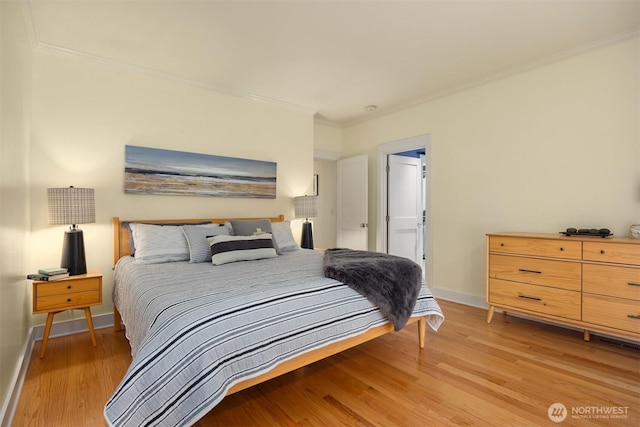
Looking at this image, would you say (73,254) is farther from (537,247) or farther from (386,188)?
(537,247)

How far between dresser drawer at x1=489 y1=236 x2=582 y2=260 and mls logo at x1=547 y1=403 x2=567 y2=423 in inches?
52.4

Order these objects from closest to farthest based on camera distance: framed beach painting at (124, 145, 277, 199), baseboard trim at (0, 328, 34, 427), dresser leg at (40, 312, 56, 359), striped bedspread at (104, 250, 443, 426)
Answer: striped bedspread at (104, 250, 443, 426) → baseboard trim at (0, 328, 34, 427) → dresser leg at (40, 312, 56, 359) → framed beach painting at (124, 145, 277, 199)

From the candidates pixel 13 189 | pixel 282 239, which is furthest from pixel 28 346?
pixel 282 239

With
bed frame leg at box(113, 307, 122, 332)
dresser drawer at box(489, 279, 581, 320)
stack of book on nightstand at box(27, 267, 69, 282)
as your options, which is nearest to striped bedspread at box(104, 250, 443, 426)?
stack of book on nightstand at box(27, 267, 69, 282)

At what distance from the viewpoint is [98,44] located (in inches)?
110

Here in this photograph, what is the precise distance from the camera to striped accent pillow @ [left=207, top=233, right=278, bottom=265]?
9.03 ft

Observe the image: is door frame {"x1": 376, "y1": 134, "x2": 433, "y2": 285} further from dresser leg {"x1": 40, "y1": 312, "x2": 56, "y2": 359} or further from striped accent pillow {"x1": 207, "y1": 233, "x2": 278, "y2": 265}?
dresser leg {"x1": 40, "y1": 312, "x2": 56, "y2": 359}

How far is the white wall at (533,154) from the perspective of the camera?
2.77 m

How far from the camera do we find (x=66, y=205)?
103 inches

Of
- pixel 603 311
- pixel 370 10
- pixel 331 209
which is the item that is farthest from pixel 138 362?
pixel 331 209

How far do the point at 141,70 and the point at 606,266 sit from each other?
177 inches

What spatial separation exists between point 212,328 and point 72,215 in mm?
1994

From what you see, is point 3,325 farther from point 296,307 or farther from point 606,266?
point 606,266

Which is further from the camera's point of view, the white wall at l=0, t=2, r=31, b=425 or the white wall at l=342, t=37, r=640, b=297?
the white wall at l=342, t=37, r=640, b=297
